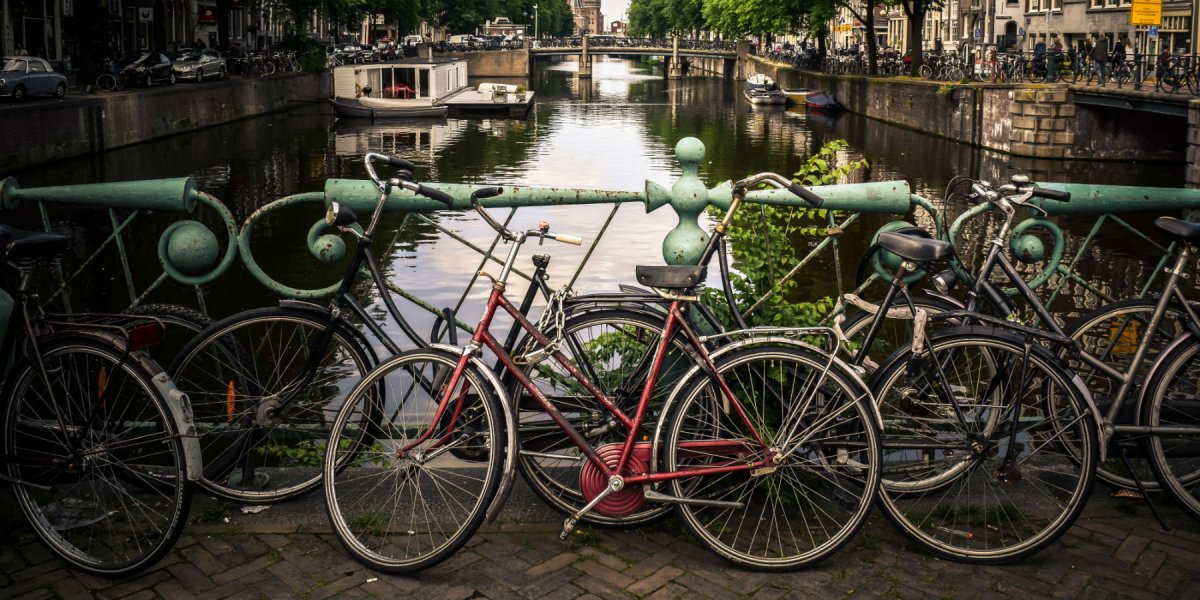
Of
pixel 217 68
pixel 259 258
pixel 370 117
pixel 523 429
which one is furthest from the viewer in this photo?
pixel 370 117

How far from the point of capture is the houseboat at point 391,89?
48750 mm

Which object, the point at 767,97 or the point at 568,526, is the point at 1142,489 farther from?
the point at 767,97

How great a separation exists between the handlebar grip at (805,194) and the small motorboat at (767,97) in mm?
56052

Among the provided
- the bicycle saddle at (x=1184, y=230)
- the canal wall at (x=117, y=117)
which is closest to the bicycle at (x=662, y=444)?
the bicycle saddle at (x=1184, y=230)

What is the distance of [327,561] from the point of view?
4148 mm

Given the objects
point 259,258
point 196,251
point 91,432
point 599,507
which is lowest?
point 259,258

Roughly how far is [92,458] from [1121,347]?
148 inches

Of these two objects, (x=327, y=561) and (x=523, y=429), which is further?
(x=523, y=429)

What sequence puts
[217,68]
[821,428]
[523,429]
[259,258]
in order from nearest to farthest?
1. [821,428]
2. [523,429]
3. [259,258]
4. [217,68]

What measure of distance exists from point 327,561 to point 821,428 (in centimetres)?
161

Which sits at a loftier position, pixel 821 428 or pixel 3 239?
pixel 3 239

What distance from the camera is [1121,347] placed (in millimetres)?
5086

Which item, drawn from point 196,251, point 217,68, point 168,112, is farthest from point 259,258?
point 217,68

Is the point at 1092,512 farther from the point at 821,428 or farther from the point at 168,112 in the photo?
the point at 168,112
